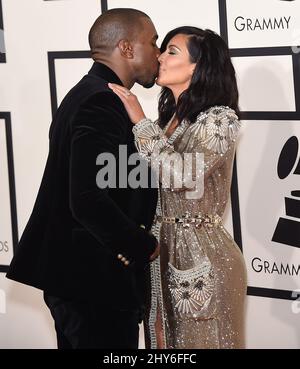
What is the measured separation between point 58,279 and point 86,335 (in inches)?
6.2

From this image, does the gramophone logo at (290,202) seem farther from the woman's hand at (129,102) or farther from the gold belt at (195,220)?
the woman's hand at (129,102)

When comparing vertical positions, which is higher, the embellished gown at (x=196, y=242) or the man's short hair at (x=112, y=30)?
the man's short hair at (x=112, y=30)

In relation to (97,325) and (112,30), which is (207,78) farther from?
(97,325)

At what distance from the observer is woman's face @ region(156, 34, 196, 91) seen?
210 cm

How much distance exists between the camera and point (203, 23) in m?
2.68

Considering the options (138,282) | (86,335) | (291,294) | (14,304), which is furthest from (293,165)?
(14,304)

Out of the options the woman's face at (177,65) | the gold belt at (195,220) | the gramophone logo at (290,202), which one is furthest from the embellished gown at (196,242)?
the gramophone logo at (290,202)

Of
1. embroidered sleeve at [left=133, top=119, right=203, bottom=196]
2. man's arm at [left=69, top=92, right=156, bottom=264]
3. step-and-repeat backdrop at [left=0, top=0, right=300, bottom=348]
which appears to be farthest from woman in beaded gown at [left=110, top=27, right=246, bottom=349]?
step-and-repeat backdrop at [left=0, top=0, right=300, bottom=348]

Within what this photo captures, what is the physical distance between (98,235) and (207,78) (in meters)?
0.50

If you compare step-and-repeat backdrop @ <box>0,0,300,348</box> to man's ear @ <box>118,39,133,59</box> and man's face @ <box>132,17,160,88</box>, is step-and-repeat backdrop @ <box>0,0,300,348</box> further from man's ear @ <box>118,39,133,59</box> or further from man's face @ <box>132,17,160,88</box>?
man's ear @ <box>118,39,133,59</box>

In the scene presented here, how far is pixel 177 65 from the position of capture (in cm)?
210

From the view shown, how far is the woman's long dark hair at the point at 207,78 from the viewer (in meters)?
2.05

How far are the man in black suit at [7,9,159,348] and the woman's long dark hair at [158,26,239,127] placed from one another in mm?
127

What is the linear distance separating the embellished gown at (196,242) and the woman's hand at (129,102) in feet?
0.06
